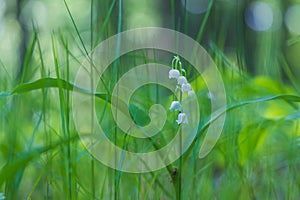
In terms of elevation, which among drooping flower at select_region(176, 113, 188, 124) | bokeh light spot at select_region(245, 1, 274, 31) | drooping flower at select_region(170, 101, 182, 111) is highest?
bokeh light spot at select_region(245, 1, 274, 31)

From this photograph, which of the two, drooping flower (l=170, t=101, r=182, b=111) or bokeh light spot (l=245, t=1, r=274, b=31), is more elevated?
bokeh light spot (l=245, t=1, r=274, b=31)

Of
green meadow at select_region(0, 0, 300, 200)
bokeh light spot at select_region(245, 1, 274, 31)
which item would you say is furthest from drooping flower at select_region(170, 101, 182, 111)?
bokeh light spot at select_region(245, 1, 274, 31)

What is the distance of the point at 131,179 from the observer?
3.12ft

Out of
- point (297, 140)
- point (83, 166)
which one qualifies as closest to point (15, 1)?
point (83, 166)

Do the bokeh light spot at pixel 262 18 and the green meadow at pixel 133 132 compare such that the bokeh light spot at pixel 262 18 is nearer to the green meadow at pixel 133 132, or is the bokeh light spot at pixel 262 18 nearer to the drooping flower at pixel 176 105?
the green meadow at pixel 133 132

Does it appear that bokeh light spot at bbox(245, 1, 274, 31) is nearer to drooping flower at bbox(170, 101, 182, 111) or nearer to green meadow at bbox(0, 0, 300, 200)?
green meadow at bbox(0, 0, 300, 200)

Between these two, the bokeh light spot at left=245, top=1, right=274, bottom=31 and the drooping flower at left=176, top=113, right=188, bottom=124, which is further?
the bokeh light spot at left=245, top=1, right=274, bottom=31

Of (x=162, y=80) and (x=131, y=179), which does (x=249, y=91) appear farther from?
(x=131, y=179)

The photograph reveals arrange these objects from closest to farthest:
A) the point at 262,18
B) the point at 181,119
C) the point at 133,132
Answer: the point at 181,119 < the point at 133,132 < the point at 262,18

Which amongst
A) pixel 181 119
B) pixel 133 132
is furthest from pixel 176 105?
pixel 133 132

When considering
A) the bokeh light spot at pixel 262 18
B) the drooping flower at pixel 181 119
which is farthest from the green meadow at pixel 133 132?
the bokeh light spot at pixel 262 18

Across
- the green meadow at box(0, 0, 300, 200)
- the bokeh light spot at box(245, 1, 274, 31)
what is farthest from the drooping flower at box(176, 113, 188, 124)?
the bokeh light spot at box(245, 1, 274, 31)

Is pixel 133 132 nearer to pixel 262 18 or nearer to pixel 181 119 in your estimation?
pixel 181 119

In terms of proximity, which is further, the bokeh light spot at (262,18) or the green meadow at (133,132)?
the bokeh light spot at (262,18)
